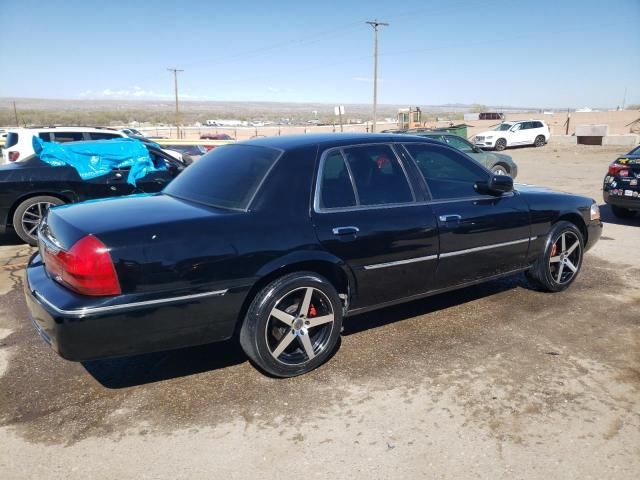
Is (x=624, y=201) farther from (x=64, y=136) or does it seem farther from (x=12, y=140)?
(x=64, y=136)

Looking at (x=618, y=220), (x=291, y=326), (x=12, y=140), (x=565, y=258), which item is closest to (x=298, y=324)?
(x=291, y=326)

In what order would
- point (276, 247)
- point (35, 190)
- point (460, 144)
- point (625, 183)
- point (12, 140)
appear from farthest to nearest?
1. point (460, 144)
2. point (12, 140)
3. point (625, 183)
4. point (35, 190)
5. point (276, 247)

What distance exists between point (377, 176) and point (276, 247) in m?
1.07

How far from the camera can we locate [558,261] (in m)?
5.04

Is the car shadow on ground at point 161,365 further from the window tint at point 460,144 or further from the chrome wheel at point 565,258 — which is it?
the window tint at point 460,144

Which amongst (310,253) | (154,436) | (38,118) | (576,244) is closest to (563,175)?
(576,244)

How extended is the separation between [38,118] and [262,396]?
98566 mm

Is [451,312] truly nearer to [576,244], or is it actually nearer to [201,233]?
[576,244]

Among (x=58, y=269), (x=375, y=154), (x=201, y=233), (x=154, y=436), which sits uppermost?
(x=375, y=154)

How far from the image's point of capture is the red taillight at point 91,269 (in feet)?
9.16

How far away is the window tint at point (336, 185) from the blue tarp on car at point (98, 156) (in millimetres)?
4802

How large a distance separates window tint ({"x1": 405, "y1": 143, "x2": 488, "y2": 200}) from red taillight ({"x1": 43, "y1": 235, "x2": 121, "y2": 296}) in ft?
7.83

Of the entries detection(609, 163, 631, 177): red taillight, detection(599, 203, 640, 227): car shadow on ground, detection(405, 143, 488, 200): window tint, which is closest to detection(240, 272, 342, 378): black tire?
detection(405, 143, 488, 200): window tint

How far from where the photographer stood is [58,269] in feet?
9.88
